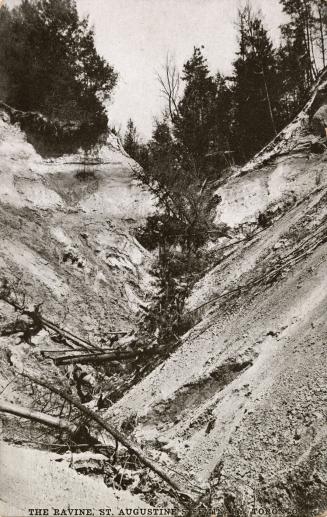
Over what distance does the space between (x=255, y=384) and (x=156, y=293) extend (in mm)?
5676

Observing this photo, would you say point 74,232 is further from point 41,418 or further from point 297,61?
point 297,61

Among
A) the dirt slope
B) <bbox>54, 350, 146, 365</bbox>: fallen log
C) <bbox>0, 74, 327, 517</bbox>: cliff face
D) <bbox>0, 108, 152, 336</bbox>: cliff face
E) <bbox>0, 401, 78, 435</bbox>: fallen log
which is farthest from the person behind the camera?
<bbox>0, 108, 152, 336</bbox>: cliff face

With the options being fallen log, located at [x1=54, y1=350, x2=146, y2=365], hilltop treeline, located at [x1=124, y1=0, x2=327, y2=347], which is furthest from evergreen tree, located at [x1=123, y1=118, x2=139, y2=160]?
fallen log, located at [x1=54, y1=350, x2=146, y2=365]

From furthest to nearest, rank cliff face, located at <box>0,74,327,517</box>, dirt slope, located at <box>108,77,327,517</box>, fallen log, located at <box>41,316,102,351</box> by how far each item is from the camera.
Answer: fallen log, located at <box>41,316,102,351</box>, cliff face, located at <box>0,74,327,517</box>, dirt slope, located at <box>108,77,327,517</box>

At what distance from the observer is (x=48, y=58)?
38.8 feet

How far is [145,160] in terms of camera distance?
1525cm

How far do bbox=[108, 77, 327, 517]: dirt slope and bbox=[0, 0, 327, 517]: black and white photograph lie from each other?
0.09 feet

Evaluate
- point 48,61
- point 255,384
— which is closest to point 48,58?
point 48,61

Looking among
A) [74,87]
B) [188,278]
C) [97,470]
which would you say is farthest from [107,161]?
[97,470]

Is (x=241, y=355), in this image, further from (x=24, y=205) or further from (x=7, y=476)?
(x=24, y=205)

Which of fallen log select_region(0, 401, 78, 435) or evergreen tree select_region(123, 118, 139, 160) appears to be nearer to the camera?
fallen log select_region(0, 401, 78, 435)

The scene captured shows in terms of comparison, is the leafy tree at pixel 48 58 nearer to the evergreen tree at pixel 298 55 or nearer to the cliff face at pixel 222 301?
the cliff face at pixel 222 301

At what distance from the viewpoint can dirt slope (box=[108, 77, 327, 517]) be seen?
4.04 meters

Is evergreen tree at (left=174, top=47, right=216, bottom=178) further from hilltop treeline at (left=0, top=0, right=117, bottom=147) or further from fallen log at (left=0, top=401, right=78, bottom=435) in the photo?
fallen log at (left=0, top=401, right=78, bottom=435)
